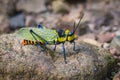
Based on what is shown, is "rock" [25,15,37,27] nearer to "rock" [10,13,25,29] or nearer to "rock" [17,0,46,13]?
"rock" [10,13,25,29]

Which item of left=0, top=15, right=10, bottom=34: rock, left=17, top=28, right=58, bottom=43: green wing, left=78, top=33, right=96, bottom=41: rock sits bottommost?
left=78, top=33, right=96, bottom=41: rock

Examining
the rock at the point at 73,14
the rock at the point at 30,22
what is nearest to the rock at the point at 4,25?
the rock at the point at 30,22

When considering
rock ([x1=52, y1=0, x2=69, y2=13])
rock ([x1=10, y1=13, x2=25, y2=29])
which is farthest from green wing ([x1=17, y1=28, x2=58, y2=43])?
rock ([x1=52, y1=0, x2=69, y2=13])

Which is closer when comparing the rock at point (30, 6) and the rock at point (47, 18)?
the rock at point (47, 18)

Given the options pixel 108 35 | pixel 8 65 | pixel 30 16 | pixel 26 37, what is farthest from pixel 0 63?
pixel 30 16

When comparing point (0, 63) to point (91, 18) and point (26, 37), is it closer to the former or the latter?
point (26, 37)

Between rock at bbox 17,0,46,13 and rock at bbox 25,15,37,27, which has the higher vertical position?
rock at bbox 17,0,46,13

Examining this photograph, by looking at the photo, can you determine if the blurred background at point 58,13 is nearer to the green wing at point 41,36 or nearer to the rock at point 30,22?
the rock at point 30,22
